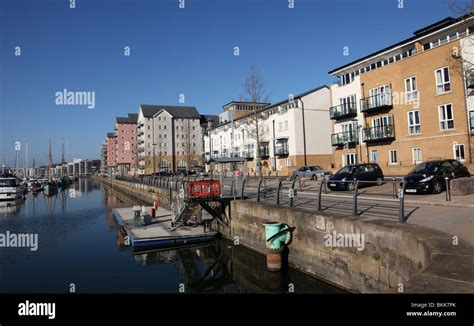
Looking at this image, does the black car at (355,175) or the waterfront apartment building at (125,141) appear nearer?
the black car at (355,175)

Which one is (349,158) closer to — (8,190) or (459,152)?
(459,152)

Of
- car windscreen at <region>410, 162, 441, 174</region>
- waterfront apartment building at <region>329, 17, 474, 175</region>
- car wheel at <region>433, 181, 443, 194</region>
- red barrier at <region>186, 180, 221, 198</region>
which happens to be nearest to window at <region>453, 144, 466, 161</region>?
waterfront apartment building at <region>329, 17, 474, 175</region>

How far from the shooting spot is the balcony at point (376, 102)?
32094 millimetres

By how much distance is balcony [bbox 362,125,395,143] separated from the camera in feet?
104

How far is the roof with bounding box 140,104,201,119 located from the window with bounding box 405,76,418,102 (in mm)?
79601

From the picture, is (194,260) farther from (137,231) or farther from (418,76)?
(418,76)

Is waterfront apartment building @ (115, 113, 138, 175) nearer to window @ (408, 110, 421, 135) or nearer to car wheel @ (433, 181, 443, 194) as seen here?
window @ (408, 110, 421, 135)

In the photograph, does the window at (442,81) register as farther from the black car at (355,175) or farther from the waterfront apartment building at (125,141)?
the waterfront apartment building at (125,141)

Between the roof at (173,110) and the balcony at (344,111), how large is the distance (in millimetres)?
70176

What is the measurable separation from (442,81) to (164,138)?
267 feet

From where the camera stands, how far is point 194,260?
15844mm

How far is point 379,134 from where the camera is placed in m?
32.8

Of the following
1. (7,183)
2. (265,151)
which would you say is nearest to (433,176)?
(265,151)

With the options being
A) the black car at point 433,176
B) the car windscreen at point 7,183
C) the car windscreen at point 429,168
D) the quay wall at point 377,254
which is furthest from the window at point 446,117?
the car windscreen at point 7,183
